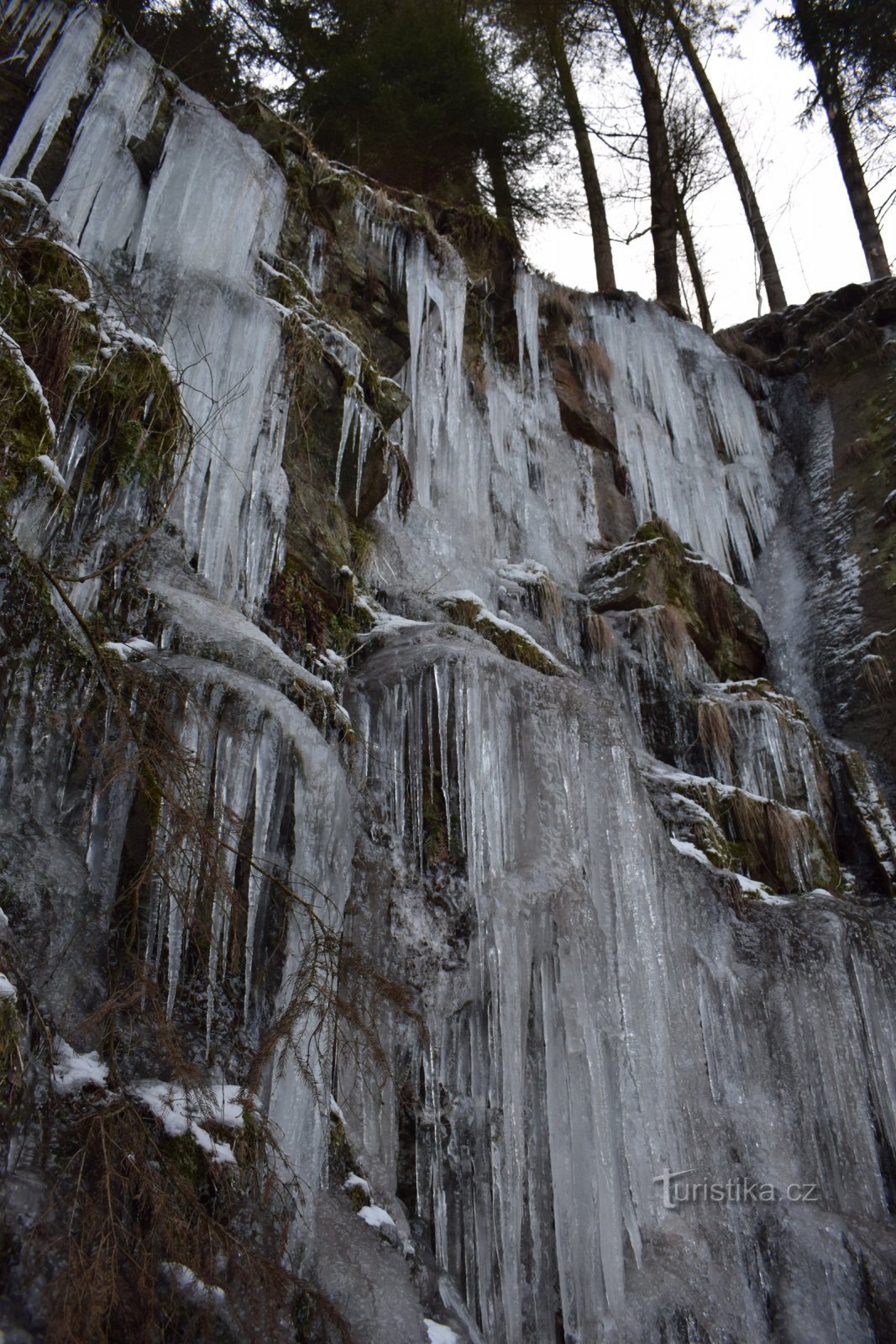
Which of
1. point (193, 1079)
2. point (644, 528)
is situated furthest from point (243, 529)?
point (644, 528)

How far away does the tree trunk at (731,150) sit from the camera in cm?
1455

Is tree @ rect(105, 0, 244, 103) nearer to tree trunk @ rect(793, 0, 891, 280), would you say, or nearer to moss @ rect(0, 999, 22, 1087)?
tree trunk @ rect(793, 0, 891, 280)

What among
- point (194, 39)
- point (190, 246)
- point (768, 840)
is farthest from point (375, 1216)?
point (194, 39)

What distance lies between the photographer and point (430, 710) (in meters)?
5.59

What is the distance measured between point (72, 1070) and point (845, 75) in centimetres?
1518

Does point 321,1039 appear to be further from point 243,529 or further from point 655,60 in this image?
point 655,60

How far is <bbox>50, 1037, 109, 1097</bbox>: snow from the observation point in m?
3.27

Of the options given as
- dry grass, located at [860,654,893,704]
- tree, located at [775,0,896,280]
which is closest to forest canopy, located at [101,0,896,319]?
tree, located at [775,0,896,280]

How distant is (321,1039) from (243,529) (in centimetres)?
291

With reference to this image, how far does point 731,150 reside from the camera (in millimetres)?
14828

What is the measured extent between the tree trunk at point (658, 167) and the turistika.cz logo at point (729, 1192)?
9.65 meters

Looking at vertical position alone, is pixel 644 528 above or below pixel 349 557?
above

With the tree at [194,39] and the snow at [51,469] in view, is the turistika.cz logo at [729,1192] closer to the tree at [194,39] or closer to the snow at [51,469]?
the snow at [51,469]

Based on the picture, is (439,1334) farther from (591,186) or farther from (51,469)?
(591,186)
